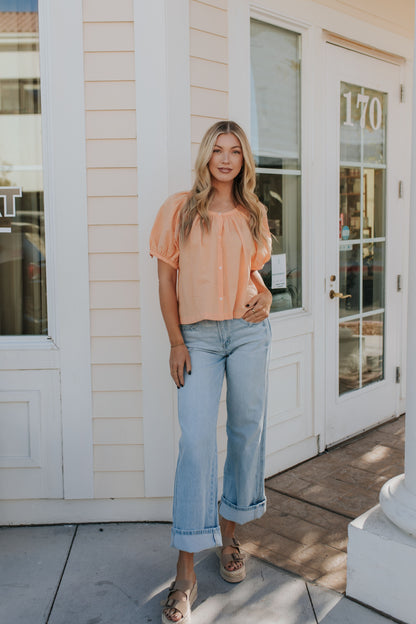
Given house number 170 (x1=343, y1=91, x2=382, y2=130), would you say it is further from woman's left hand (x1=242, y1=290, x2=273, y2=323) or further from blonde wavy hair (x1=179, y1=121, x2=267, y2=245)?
woman's left hand (x1=242, y1=290, x2=273, y2=323)

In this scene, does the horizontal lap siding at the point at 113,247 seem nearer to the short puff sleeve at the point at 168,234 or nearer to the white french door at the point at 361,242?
the short puff sleeve at the point at 168,234

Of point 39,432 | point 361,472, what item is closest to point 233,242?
point 39,432

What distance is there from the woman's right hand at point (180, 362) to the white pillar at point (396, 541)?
843mm

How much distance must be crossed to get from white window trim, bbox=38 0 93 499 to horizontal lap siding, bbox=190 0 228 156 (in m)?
0.52

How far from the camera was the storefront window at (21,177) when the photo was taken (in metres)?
2.97

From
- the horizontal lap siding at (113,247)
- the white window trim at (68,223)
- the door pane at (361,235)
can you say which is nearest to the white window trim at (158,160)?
the horizontal lap siding at (113,247)

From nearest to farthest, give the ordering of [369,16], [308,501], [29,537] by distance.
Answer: [29,537] < [308,501] < [369,16]

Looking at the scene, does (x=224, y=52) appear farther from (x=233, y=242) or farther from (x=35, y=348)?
(x=35, y=348)

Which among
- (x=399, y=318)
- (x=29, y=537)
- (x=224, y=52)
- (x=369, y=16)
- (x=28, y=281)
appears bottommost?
(x=29, y=537)

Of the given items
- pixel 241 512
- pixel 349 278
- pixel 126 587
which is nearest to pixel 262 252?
pixel 241 512

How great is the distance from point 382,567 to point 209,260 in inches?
51.2

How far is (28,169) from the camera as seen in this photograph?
120 inches

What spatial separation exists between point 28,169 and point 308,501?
216 centimetres

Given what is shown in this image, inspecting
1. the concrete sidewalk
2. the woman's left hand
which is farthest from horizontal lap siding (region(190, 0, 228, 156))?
the concrete sidewalk
